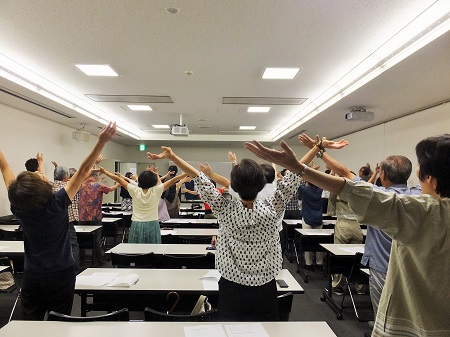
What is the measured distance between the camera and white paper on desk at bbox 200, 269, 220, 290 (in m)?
2.28

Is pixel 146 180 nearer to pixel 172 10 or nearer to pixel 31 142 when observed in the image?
pixel 172 10

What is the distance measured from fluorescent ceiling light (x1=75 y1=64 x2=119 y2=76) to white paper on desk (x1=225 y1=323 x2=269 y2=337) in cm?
382

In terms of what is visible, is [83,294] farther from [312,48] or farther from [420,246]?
[312,48]

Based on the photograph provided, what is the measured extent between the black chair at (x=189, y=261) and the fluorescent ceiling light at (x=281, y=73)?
2693mm

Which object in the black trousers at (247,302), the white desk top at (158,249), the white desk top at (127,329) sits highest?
the black trousers at (247,302)

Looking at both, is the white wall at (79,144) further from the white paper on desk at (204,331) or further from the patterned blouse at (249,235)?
the white paper on desk at (204,331)

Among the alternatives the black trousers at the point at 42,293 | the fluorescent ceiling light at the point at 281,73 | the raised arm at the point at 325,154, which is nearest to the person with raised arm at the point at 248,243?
the raised arm at the point at 325,154

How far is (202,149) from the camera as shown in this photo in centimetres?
1303

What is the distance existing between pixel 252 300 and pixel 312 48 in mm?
3006

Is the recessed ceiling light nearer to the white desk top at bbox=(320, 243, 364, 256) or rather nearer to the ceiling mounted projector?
the white desk top at bbox=(320, 243, 364, 256)

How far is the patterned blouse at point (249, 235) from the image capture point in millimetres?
Answer: 1600

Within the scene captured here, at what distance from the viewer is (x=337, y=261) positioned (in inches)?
153

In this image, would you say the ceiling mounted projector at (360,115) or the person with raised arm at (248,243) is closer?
the person with raised arm at (248,243)

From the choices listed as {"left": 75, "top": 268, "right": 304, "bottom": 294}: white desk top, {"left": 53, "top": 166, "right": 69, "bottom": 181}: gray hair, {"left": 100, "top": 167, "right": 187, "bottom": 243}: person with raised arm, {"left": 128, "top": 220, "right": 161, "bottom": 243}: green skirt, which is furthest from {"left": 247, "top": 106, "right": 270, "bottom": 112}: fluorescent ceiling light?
{"left": 75, "top": 268, "right": 304, "bottom": 294}: white desk top
